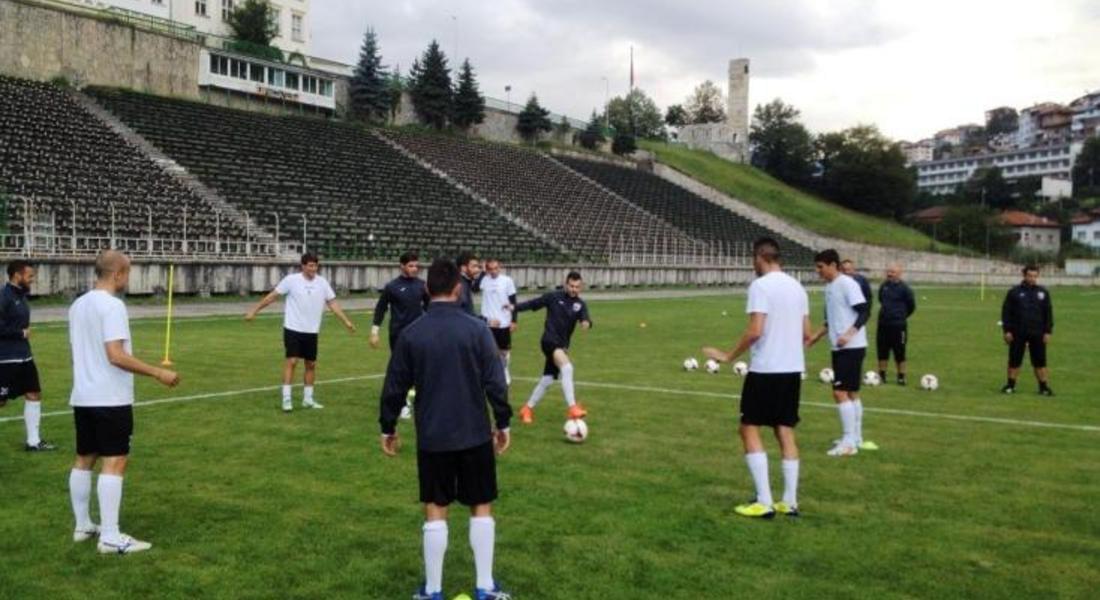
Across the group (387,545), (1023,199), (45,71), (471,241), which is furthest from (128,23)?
(1023,199)

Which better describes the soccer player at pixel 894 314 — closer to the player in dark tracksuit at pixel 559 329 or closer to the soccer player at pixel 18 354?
the player in dark tracksuit at pixel 559 329

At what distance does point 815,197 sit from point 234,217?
3570 inches

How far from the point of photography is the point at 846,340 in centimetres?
1117

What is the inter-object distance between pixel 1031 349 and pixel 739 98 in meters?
116

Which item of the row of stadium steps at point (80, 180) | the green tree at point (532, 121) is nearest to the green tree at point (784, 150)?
the green tree at point (532, 121)

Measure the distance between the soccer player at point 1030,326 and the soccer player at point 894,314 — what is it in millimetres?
1681

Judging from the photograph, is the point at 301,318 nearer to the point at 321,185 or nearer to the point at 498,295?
the point at 498,295

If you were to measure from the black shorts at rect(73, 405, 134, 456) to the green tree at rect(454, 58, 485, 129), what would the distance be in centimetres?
7506

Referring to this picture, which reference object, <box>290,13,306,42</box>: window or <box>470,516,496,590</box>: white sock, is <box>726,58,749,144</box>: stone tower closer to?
<box>290,13,306,42</box>: window

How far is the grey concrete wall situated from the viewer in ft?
167

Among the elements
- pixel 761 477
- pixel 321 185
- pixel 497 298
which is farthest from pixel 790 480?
pixel 321 185

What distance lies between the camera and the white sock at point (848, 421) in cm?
1074

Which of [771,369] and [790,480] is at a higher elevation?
[771,369]

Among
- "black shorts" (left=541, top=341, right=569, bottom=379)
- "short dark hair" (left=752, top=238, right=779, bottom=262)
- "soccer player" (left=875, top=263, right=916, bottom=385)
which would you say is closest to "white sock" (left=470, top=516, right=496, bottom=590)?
"short dark hair" (left=752, top=238, right=779, bottom=262)
